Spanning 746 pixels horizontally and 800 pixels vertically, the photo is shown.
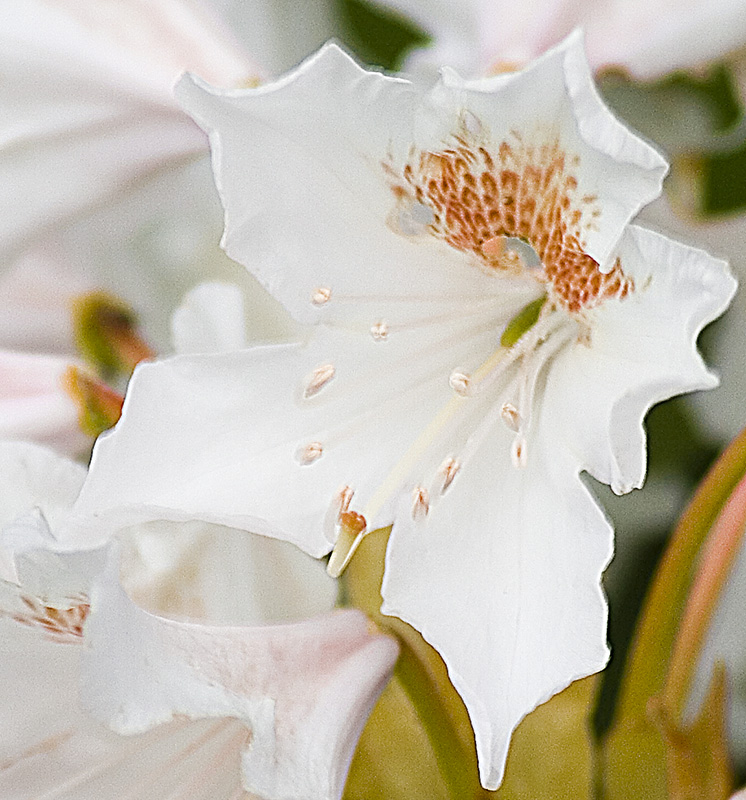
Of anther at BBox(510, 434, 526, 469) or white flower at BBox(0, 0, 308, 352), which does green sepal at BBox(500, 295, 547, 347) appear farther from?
white flower at BBox(0, 0, 308, 352)

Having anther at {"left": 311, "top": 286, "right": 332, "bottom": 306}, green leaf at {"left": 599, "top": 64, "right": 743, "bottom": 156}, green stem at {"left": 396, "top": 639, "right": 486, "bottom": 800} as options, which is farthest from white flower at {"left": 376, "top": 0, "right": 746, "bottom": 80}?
green stem at {"left": 396, "top": 639, "right": 486, "bottom": 800}

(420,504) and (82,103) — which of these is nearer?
(420,504)

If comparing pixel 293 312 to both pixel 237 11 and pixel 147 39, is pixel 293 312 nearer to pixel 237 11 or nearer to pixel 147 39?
pixel 147 39

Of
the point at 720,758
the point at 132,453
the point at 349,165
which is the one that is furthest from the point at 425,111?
the point at 720,758

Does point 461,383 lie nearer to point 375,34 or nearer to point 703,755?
point 703,755

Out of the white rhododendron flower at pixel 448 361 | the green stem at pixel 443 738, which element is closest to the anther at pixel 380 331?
the white rhododendron flower at pixel 448 361

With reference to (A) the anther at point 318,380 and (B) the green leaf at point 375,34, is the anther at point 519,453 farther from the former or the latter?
(B) the green leaf at point 375,34

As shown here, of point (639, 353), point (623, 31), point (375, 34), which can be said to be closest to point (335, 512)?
point (639, 353)
